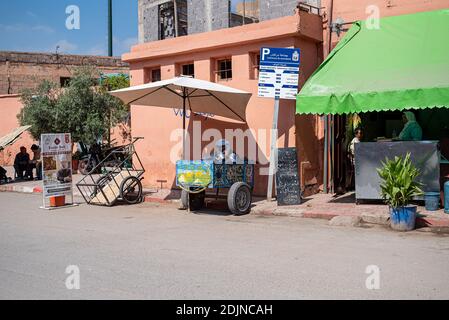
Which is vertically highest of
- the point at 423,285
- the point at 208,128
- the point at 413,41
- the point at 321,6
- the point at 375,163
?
the point at 321,6

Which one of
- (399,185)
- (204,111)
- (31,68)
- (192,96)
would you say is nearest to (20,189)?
(204,111)

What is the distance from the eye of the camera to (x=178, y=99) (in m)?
12.4

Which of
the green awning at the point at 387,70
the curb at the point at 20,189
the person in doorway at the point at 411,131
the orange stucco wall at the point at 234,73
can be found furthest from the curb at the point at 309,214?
the curb at the point at 20,189

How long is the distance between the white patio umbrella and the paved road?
9.96ft

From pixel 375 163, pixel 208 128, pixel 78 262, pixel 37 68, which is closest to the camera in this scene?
pixel 78 262

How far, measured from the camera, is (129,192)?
40.4 feet

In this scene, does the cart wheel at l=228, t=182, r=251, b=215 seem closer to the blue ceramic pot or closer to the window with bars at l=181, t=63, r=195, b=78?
the blue ceramic pot

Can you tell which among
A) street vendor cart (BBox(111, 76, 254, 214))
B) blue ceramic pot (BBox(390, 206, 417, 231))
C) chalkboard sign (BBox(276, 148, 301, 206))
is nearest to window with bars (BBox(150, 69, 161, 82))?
street vendor cart (BBox(111, 76, 254, 214))

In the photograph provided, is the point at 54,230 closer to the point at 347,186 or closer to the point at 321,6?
the point at 347,186

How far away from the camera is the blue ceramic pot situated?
8.03 m

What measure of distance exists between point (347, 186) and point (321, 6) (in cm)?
480

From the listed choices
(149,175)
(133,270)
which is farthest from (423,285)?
(149,175)

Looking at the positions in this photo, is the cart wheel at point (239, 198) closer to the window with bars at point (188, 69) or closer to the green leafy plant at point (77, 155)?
the window with bars at point (188, 69)

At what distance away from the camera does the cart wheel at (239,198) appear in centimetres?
1008
